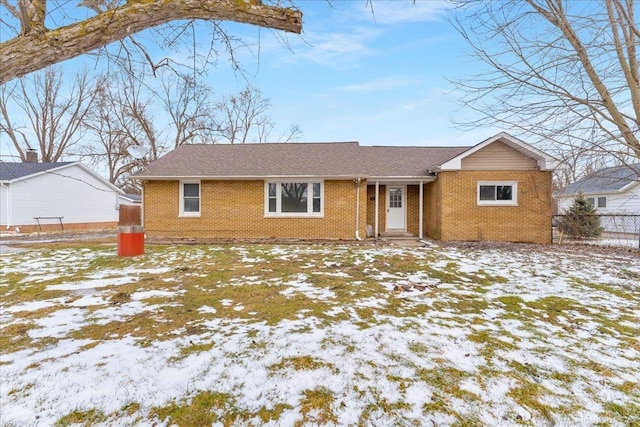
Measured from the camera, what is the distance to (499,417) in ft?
7.64

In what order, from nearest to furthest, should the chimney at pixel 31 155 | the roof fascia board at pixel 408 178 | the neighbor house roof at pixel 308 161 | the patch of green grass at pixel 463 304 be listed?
the patch of green grass at pixel 463 304 < the neighbor house roof at pixel 308 161 < the roof fascia board at pixel 408 178 < the chimney at pixel 31 155

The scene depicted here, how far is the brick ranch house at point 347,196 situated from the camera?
12.1 meters

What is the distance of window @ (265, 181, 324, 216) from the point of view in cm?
1280

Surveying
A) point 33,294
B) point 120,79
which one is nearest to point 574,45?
point 120,79

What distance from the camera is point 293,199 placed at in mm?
12945

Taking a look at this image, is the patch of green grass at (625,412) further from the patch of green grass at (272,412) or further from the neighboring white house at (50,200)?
the neighboring white house at (50,200)

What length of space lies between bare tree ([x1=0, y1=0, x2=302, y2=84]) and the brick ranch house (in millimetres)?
10117

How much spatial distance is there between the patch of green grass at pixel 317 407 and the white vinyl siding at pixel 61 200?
62.2 feet

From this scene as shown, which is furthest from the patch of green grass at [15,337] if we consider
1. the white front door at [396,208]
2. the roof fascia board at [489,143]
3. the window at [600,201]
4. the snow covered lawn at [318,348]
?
the window at [600,201]

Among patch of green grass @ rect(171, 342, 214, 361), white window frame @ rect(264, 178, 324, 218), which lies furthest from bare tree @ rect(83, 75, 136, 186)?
patch of green grass @ rect(171, 342, 214, 361)

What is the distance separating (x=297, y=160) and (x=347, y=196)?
9.65ft

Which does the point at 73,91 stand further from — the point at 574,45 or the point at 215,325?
the point at 574,45

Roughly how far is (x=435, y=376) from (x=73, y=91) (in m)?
26.7

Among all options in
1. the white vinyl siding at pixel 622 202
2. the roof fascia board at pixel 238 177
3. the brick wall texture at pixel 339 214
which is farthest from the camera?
A: the white vinyl siding at pixel 622 202
